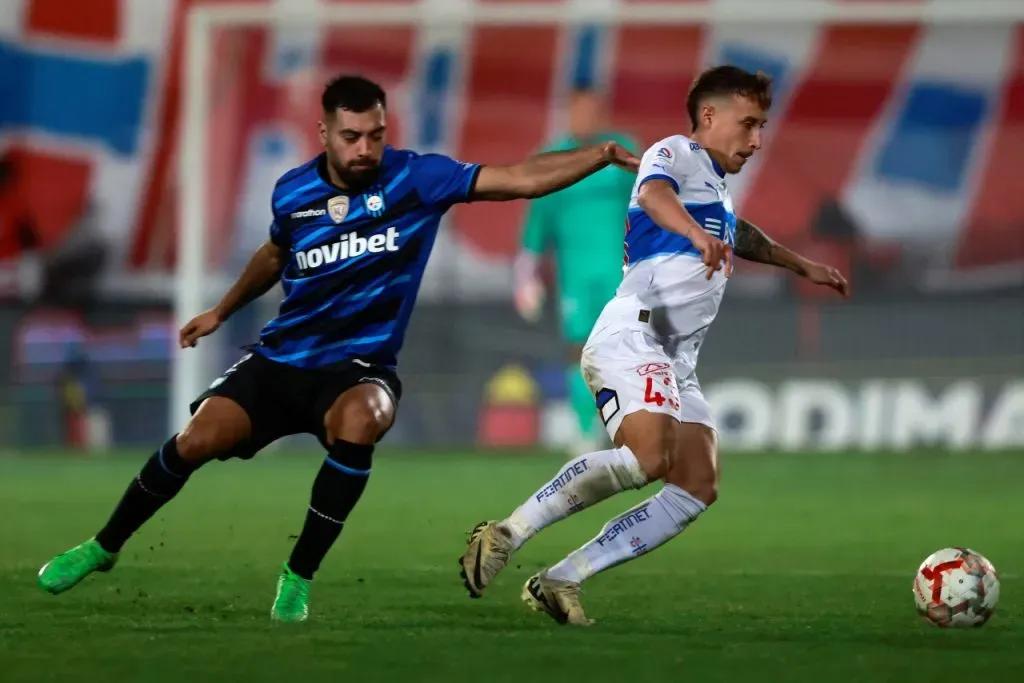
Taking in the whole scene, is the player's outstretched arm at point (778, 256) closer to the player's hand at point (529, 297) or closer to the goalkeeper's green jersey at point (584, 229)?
the player's hand at point (529, 297)

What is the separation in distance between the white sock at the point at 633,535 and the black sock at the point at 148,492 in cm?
126

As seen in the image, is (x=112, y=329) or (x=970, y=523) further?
(x=112, y=329)

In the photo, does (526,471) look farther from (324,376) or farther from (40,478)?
(324,376)

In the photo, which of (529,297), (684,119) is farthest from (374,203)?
(684,119)

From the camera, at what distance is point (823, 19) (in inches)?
541

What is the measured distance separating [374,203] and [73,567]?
1.51 meters

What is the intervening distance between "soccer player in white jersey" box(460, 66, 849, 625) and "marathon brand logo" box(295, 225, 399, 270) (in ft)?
2.42

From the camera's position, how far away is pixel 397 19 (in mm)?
13922

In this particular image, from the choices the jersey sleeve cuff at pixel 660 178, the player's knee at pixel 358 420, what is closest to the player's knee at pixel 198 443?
the player's knee at pixel 358 420

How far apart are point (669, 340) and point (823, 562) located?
1890 mm

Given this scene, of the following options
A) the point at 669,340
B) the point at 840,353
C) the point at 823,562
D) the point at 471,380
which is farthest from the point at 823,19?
the point at 669,340

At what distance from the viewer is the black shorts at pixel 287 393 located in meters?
5.80

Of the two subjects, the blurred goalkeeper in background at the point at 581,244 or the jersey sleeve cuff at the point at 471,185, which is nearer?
the jersey sleeve cuff at the point at 471,185

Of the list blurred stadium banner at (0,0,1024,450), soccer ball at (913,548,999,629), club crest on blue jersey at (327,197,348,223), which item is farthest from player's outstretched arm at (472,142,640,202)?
blurred stadium banner at (0,0,1024,450)
